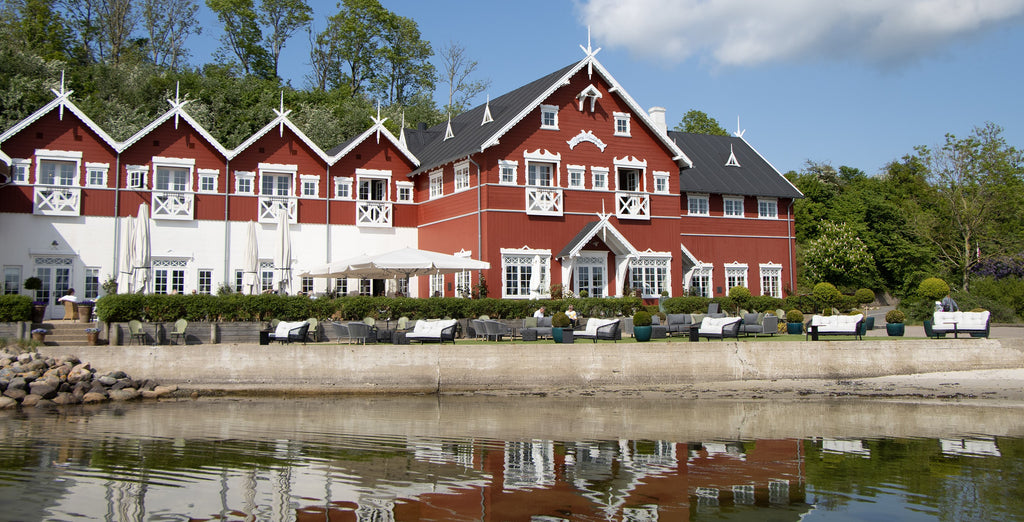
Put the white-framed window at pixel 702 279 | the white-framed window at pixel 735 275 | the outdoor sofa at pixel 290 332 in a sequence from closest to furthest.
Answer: the outdoor sofa at pixel 290 332 < the white-framed window at pixel 702 279 < the white-framed window at pixel 735 275

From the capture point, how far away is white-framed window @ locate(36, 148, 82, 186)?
97.8ft

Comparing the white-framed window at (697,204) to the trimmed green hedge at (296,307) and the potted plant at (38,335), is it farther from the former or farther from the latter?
the potted plant at (38,335)

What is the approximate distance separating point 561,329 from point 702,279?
55.8 feet

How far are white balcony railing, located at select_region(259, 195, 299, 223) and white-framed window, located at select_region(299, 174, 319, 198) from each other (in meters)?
0.71

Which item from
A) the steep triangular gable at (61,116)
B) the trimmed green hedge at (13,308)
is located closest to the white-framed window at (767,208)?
the steep triangular gable at (61,116)

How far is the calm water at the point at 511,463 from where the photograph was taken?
9.45 meters

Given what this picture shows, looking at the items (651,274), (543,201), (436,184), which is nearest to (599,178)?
(543,201)

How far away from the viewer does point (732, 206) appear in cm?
3888

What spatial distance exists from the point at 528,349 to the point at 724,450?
7.89 m

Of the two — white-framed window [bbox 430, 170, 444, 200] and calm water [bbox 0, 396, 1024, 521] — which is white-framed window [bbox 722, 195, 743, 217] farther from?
calm water [bbox 0, 396, 1024, 521]

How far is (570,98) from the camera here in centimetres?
3319

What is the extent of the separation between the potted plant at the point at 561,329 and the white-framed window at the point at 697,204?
15928 mm

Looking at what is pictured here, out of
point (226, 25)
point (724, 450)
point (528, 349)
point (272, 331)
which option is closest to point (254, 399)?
point (272, 331)

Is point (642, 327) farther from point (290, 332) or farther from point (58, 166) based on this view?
point (58, 166)
